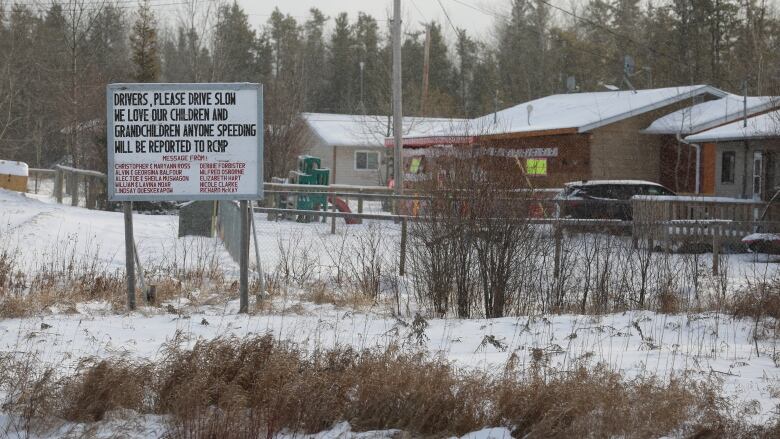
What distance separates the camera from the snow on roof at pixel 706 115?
2955cm

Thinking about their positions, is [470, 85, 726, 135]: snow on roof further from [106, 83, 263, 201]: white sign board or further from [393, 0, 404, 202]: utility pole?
[106, 83, 263, 201]: white sign board

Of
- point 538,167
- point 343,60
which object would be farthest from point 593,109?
point 343,60

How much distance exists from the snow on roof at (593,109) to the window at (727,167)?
3.51 meters

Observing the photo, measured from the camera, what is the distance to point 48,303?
35.1ft

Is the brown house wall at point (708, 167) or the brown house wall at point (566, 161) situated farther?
the brown house wall at point (566, 161)

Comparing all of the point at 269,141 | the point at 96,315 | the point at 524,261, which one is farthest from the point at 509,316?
the point at 269,141

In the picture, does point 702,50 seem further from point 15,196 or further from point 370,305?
point 370,305

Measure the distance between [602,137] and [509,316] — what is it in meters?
20.8

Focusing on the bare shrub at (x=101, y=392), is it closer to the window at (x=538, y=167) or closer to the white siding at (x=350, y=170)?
the window at (x=538, y=167)

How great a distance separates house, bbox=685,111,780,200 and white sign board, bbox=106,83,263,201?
16875 millimetres

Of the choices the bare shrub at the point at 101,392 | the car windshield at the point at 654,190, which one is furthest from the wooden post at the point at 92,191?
the bare shrub at the point at 101,392

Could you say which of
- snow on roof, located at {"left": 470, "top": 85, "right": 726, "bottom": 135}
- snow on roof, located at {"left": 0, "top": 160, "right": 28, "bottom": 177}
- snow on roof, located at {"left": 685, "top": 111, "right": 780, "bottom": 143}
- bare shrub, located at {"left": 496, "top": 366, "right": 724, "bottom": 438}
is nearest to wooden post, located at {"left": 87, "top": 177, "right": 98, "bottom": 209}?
snow on roof, located at {"left": 0, "top": 160, "right": 28, "bottom": 177}

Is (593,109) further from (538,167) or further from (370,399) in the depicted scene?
(370,399)

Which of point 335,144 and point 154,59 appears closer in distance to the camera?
point 154,59
